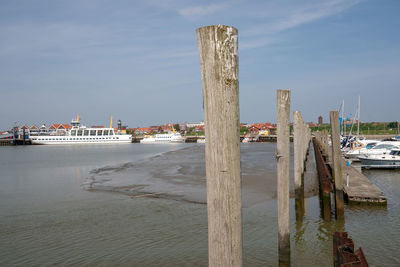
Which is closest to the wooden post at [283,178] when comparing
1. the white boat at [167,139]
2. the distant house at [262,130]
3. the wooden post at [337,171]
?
the wooden post at [337,171]

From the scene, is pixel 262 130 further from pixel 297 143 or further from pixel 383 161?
pixel 297 143

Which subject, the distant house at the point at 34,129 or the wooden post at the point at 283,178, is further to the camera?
the distant house at the point at 34,129

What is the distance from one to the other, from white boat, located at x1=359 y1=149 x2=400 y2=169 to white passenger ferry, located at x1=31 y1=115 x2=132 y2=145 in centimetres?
9429

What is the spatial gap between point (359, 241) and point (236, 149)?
7.65 meters

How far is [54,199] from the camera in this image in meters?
15.5

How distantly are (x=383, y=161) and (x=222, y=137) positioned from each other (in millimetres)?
23788

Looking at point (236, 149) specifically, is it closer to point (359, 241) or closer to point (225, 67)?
point (225, 67)

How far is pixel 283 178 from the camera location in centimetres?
673

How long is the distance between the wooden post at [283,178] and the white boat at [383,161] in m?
18.9

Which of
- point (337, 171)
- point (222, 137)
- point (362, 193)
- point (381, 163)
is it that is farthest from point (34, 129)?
point (222, 137)

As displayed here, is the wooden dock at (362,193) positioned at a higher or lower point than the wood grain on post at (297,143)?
lower

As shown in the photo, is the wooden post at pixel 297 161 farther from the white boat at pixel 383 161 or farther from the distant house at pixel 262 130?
the distant house at pixel 262 130

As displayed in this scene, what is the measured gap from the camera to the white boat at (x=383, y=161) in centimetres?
2241

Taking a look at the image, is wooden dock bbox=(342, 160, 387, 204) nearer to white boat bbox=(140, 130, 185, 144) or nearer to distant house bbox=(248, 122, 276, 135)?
white boat bbox=(140, 130, 185, 144)
